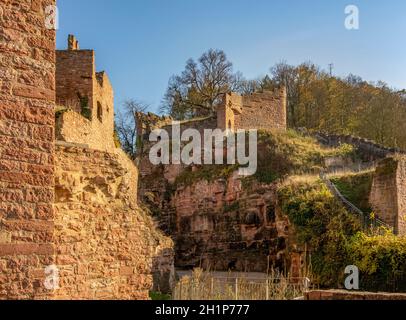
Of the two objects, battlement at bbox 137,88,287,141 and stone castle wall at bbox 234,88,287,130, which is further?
stone castle wall at bbox 234,88,287,130

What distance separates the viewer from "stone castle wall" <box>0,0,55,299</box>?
6480 mm

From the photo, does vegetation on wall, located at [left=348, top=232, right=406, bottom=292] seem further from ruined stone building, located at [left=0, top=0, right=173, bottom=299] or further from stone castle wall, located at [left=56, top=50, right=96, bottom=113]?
stone castle wall, located at [left=56, top=50, right=96, bottom=113]

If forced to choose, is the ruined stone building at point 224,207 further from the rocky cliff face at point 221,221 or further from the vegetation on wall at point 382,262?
the vegetation on wall at point 382,262

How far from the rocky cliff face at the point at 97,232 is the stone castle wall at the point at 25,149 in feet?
5.37

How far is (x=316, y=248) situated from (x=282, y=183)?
5584 mm

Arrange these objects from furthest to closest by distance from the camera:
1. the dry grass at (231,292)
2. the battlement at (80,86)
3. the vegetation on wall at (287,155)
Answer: the vegetation on wall at (287,155) → the battlement at (80,86) → the dry grass at (231,292)

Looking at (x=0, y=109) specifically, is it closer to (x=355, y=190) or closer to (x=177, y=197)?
(x=355, y=190)

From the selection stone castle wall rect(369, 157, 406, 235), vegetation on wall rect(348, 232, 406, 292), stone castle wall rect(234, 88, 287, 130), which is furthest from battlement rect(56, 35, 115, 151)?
stone castle wall rect(234, 88, 287, 130)

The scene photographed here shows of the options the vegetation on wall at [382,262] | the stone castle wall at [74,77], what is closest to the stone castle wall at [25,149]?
the stone castle wall at [74,77]

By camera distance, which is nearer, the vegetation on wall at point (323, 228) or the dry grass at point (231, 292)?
the dry grass at point (231, 292)

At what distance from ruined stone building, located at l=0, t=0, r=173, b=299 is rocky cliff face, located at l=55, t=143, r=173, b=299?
0.05 ft

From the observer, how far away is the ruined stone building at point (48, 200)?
21.5 feet

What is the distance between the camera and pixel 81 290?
28.3 feet
